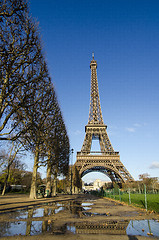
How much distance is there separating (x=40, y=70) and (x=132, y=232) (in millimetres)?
11827

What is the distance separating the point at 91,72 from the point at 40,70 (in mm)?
55744

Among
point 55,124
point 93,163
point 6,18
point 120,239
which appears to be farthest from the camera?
point 93,163

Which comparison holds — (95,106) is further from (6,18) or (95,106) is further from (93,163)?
(6,18)

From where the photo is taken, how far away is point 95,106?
59969 millimetres

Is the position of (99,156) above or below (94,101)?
below

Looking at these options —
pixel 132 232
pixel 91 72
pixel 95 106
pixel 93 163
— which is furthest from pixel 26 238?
pixel 91 72

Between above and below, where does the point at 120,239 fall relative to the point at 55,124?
below

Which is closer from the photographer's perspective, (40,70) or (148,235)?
(148,235)

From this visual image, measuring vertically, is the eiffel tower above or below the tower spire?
below

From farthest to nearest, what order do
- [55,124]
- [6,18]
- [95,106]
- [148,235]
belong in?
[95,106] → [55,124] → [6,18] → [148,235]

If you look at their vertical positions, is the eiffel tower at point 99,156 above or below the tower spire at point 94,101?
below

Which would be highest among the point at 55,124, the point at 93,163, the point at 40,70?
the point at 40,70

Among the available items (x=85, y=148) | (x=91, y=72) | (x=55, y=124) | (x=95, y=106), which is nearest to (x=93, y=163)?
(x=85, y=148)

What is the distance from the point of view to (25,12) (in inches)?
443
